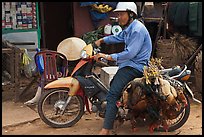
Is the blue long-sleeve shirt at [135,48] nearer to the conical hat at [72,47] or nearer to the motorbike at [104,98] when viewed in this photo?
the motorbike at [104,98]

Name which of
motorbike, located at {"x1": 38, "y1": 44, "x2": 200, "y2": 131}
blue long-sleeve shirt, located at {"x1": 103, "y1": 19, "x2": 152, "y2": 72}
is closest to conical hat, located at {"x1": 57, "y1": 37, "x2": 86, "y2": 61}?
motorbike, located at {"x1": 38, "y1": 44, "x2": 200, "y2": 131}

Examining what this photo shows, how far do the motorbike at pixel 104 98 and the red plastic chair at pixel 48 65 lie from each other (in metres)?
0.45

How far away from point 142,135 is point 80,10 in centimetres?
409

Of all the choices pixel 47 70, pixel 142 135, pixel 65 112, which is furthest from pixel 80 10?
pixel 142 135

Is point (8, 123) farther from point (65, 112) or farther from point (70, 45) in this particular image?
point (70, 45)

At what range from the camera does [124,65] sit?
541 centimetres

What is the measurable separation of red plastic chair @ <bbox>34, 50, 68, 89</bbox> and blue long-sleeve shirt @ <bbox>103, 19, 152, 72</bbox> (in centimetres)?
127

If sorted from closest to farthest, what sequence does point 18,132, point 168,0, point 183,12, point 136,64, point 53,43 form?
point 136,64
point 18,132
point 183,12
point 168,0
point 53,43

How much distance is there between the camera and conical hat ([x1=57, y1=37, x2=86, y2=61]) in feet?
19.8

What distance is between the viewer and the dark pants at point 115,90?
210 inches

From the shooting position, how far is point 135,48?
5.14 meters

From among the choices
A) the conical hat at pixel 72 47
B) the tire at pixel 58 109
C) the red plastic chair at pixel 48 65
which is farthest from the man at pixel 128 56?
the red plastic chair at pixel 48 65

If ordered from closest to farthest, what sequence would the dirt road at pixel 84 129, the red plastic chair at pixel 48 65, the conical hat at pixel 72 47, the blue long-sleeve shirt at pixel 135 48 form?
the blue long-sleeve shirt at pixel 135 48, the dirt road at pixel 84 129, the conical hat at pixel 72 47, the red plastic chair at pixel 48 65

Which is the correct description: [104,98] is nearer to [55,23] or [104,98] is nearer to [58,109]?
[58,109]
